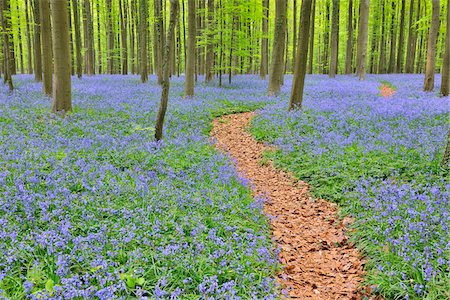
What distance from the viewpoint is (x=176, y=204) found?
591cm

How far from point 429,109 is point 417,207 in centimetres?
923

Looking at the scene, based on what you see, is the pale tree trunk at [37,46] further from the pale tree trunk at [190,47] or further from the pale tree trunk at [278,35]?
the pale tree trunk at [278,35]

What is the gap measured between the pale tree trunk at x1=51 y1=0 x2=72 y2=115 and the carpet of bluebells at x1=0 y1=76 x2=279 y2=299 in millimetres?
2295

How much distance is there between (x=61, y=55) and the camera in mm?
12070

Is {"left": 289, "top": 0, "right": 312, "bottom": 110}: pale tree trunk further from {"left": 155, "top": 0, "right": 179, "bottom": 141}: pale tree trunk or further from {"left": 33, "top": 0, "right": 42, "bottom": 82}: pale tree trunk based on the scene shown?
{"left": 33, "top": 0, "right": 42, "bottom": 82}: pale tree trunk

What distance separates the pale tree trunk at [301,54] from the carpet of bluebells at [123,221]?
618cm

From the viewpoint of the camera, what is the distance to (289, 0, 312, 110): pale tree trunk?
13.6 m

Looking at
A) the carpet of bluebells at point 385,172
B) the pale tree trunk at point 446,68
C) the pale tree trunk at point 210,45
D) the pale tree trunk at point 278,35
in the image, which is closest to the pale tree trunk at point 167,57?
the carpet of bluebells at point 385,172

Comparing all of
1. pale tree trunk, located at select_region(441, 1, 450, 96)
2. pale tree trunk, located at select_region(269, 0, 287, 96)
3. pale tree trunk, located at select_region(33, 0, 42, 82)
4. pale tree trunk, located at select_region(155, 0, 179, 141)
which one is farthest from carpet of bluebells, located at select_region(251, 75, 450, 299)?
pale tree trunk, located at select_region(33, 0, 42, 82)

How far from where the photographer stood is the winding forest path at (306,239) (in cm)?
478

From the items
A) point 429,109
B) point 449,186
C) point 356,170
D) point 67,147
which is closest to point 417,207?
point 449,186

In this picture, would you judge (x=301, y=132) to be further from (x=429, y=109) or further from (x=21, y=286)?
(x=21, y=286)

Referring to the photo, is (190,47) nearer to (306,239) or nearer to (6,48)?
(6,48)

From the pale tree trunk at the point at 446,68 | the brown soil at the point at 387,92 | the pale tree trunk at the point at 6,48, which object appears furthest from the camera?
the brown soil at the point at 387,92
